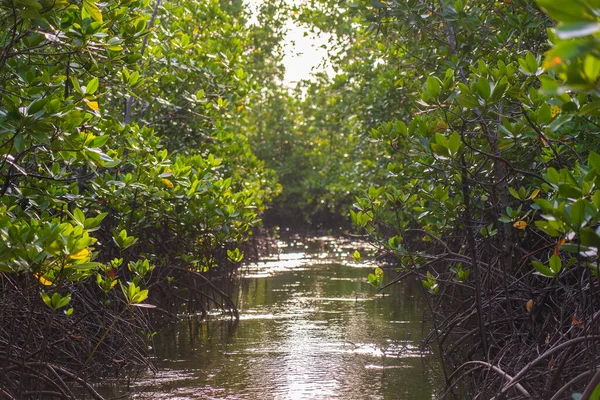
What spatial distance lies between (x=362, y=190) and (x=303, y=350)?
1.42 meters

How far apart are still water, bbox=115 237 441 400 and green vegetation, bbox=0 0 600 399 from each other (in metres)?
0.32

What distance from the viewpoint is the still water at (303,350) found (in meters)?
5.12

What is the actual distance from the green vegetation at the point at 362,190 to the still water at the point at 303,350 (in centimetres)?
32

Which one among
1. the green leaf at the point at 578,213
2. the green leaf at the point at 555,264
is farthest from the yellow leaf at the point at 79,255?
the green leaf at the point at 555,264

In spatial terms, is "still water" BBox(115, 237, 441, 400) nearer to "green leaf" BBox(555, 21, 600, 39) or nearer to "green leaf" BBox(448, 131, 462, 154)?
"green leaf" BBox(448, 131, 462, 154)

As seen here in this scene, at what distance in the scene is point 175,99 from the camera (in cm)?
843

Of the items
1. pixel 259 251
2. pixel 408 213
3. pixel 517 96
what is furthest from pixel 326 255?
pixel 517 96

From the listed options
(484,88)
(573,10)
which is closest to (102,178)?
(484,88)

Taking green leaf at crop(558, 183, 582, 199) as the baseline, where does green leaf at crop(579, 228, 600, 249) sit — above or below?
below

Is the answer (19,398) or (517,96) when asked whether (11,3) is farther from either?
(517,96)

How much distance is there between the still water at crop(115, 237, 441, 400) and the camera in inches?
202

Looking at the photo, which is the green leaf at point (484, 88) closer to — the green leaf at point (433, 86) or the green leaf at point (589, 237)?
the green leaf at point (433, 86)

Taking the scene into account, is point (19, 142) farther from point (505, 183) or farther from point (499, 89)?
point (505, 183)

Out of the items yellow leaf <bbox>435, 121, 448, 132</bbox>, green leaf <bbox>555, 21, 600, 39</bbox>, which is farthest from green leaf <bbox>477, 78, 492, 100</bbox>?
green leaf <bbox>555, 21, 600, 39</bbox>
